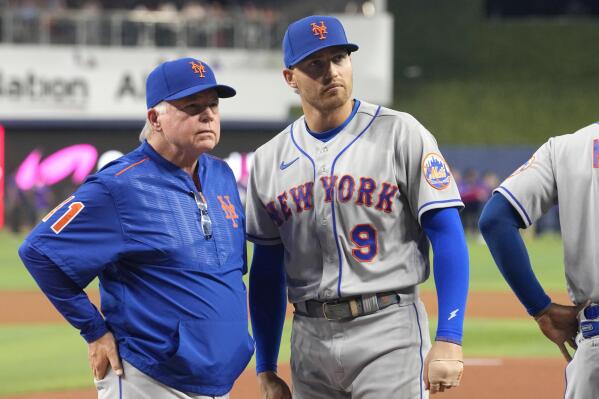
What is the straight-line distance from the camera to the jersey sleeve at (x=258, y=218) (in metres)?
3.96

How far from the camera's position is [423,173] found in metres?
3.58

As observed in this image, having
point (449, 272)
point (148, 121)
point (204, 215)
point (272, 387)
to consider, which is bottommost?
point (272, 387)

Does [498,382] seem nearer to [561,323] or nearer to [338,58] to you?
[561,323]

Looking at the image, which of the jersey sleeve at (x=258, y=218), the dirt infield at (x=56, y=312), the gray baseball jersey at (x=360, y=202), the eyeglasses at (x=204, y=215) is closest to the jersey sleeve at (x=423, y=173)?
the gray baseball jersey at (x=360, y=202)

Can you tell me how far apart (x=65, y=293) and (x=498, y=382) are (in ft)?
17.8

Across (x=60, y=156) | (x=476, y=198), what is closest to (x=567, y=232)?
(x=476, y=198)

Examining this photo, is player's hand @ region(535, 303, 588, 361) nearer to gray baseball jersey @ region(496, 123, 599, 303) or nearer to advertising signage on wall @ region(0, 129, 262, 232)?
gray baseball jersey @ region(496, 123, 599, 303)

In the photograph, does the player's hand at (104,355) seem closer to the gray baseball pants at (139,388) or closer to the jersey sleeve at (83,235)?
the gray baseball pants at (139,388)

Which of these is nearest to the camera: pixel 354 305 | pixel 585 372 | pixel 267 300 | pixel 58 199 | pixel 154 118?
pixel 585 372

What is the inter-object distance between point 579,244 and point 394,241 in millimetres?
685

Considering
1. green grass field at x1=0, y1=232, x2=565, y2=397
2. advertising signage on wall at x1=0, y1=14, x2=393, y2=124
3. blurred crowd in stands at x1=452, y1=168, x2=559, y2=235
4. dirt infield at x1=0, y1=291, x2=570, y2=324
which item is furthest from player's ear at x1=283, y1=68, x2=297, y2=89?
advertising signage on wall at x1=0, y1=14, x2=393, y2=124

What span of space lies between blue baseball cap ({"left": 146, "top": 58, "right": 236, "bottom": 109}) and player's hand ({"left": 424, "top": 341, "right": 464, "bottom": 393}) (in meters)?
1.28

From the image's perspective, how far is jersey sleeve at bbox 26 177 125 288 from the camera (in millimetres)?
3598

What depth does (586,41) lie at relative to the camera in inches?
1378
